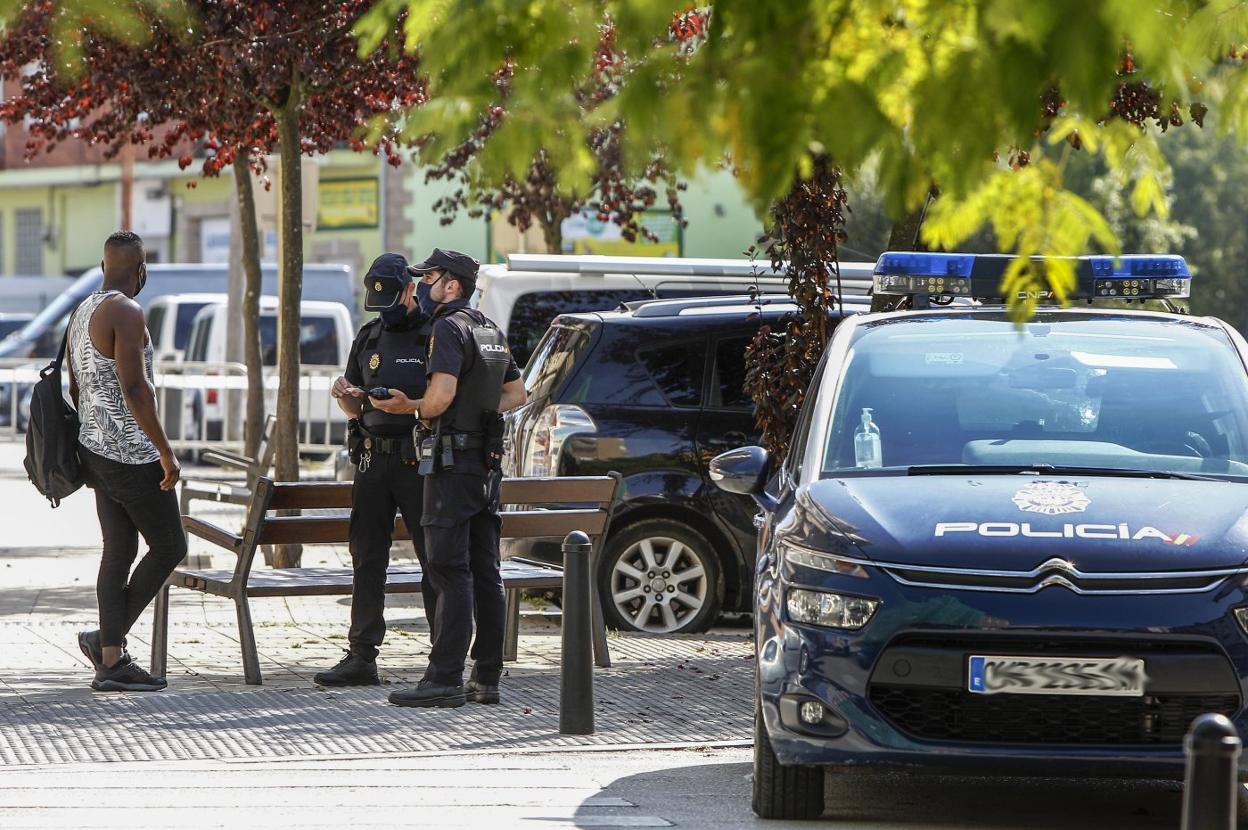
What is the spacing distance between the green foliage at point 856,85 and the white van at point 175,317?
2294 cm

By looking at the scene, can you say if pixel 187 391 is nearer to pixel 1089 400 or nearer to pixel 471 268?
pixel 471 268

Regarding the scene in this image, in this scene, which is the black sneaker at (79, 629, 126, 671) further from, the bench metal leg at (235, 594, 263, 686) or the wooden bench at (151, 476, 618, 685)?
the bench metal leg at (235, 594, 263, 686)

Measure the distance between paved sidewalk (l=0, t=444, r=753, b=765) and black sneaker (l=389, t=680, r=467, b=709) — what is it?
0.05m

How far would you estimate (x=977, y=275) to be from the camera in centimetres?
884

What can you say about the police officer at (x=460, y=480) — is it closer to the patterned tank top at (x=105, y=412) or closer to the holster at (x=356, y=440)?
the holster at (x=356, y=440)

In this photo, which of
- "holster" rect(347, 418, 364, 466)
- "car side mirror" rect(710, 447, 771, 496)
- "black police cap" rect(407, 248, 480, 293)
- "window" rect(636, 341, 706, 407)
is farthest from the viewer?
"window" rect(636, 341, 706, 407)

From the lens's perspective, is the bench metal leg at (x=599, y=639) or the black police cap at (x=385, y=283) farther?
the bench metal leg at (x=599, y=639)

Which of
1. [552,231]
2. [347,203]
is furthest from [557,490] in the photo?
[347,203]

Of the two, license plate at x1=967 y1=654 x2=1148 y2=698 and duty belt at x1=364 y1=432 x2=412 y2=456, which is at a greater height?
duty belt at x1=364 y1=432 x2=412 y2=456

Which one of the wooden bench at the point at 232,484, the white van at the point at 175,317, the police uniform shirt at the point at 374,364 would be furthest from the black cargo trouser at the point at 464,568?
the white van at the point at 175,317

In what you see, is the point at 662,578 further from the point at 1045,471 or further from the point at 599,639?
the point at 1045,471

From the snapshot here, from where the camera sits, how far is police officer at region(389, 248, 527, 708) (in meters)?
8.52

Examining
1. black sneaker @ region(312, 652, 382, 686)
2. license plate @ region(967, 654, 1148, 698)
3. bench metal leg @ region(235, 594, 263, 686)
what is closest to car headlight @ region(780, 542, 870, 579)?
license plate @ region(967, 654, 1148, 698)

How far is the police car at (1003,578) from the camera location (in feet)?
19.6
